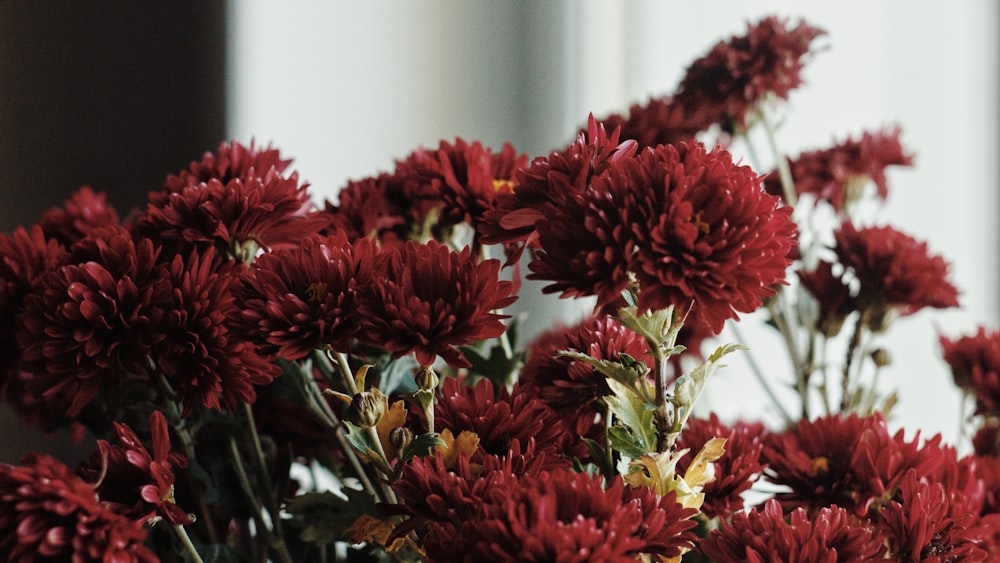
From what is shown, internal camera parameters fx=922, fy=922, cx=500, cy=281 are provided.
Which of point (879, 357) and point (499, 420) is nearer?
point (499, 420)

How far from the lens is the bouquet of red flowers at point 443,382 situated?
0.30 m

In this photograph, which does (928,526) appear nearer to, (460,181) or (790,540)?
(790,540)

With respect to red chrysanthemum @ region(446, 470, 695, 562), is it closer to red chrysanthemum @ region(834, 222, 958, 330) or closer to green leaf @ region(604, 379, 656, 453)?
green leaf @ region(604, 379, 656, 453)

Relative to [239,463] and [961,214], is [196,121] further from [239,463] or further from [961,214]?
[961,214]

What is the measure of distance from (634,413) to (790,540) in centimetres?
7

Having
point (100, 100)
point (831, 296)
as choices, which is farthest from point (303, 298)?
point (100, 100)

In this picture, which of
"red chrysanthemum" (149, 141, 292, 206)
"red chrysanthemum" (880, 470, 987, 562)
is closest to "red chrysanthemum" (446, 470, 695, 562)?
"red chrysanthemum" (880, 470, 987, 562)

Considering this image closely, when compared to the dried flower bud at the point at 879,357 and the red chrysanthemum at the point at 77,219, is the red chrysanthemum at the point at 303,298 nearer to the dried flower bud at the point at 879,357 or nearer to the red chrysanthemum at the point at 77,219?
the red chrysanthemum at the point at 77,219

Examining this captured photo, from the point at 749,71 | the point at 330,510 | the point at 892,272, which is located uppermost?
the point at 749,71

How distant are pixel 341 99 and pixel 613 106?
1.47 ft

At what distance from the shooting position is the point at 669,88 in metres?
1.33

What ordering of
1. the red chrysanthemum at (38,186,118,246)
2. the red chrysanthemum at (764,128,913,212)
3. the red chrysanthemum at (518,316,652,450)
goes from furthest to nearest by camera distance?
the red chrysanthemum at (764,128,913,212), the red chrysanthemum at (38,186,118,246), the red chrysanthemum at (518,316,652,450)

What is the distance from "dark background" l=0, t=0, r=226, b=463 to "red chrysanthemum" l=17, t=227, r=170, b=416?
388 millimetres

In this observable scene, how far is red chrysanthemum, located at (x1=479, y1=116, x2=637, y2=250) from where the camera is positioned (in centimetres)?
32
